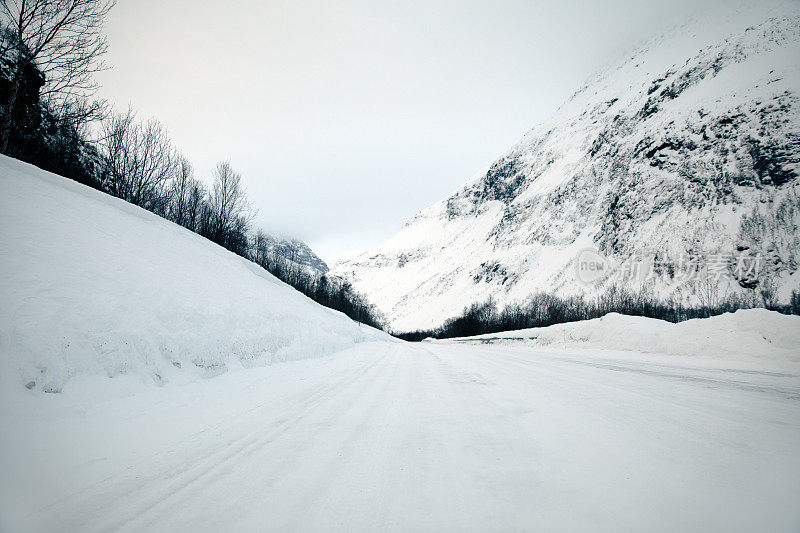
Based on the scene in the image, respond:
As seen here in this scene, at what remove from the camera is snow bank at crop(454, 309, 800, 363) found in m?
9.50

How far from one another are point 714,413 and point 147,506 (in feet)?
17.5

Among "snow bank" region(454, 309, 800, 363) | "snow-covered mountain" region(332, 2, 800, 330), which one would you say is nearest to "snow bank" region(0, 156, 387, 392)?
"snow bank" region(454, 309, 800, 363)

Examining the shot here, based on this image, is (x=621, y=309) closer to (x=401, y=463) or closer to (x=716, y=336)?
(x=716, y=336)

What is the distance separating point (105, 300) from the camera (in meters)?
4.96

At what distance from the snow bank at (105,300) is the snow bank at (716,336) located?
1381cm

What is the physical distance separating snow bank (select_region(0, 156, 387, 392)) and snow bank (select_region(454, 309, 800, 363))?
13.8 m

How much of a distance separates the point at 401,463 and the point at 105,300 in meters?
5.38

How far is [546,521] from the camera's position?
1609 mm

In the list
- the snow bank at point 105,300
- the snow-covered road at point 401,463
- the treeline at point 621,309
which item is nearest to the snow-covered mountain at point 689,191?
the treeline at point 621,309

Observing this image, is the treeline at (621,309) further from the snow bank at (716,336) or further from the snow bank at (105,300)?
the snow bank at (105,300)

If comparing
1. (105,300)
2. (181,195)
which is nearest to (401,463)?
(105,300)

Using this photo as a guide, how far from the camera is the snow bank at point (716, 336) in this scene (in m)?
9.50

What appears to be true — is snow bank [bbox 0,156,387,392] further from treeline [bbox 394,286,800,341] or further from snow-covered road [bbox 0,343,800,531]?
treeline [bbox 394,286,800,341]

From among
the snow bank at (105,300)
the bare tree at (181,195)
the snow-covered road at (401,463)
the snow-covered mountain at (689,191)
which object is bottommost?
the snow-covered road at (401,463)
